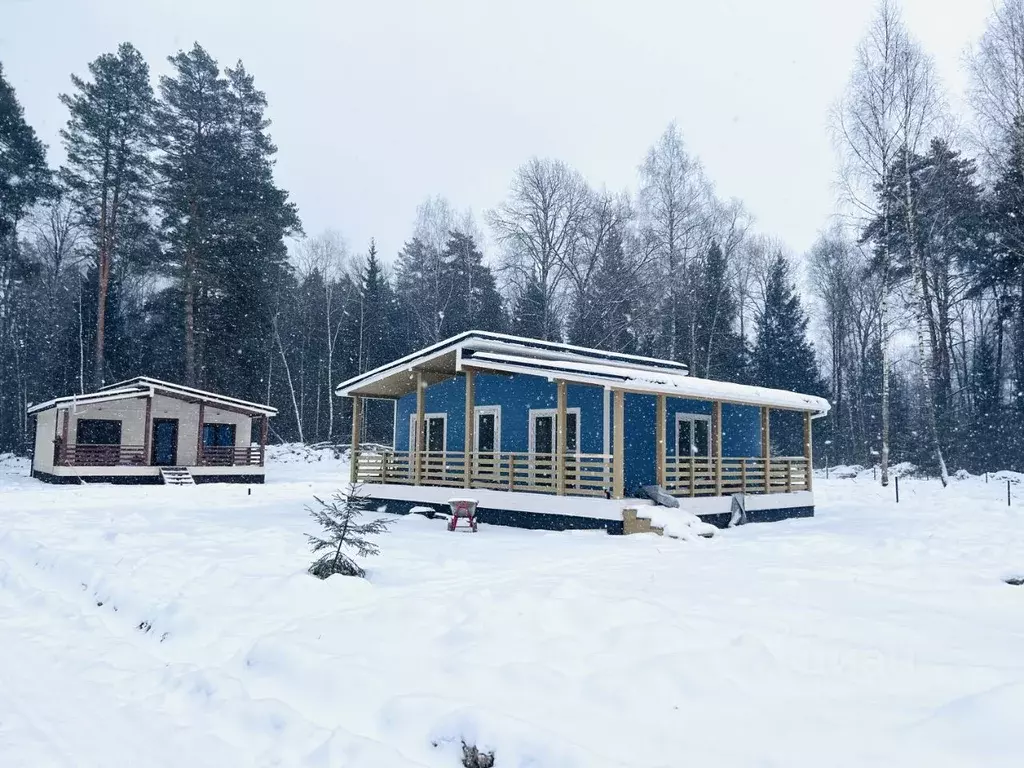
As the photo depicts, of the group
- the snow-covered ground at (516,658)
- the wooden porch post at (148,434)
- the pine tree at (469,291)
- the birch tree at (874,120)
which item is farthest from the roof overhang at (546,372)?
the pine tree at (469,291)

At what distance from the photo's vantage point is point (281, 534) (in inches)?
472

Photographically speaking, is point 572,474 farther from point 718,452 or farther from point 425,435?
point 425,435

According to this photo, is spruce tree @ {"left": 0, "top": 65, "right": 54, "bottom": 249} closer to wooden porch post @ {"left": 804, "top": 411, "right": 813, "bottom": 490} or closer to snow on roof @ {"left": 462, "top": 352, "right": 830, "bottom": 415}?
snow on roof @ {"left": 462, "top": 352, "right": 830, "bottom": 415}

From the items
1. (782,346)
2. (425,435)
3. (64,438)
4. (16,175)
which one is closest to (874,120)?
(425,435)

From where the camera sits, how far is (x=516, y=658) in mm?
5355

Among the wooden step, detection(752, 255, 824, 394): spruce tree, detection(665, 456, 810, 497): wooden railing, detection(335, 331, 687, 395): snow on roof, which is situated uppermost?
detection(752, 255, 824, 394): spruce tree

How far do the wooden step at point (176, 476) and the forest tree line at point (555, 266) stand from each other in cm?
659

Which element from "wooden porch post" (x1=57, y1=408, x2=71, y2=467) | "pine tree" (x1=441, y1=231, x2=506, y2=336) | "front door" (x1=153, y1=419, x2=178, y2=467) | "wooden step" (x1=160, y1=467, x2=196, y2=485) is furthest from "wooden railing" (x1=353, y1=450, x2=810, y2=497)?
"pine tree" (x1=441, y1=231, x2=506, y2=336)

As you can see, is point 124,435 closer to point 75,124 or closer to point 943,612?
point 75,124

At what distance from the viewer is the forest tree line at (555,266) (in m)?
22.8

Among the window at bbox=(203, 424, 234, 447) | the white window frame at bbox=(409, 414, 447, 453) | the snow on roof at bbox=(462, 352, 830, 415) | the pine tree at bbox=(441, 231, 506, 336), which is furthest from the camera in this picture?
the pine tree at bbox=(441, 231, 506, 336)

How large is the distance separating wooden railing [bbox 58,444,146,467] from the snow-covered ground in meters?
17.9

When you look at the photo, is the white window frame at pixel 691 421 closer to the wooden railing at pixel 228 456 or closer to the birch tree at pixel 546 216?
the birch tree at pixel 546 216

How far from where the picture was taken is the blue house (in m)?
13.8
